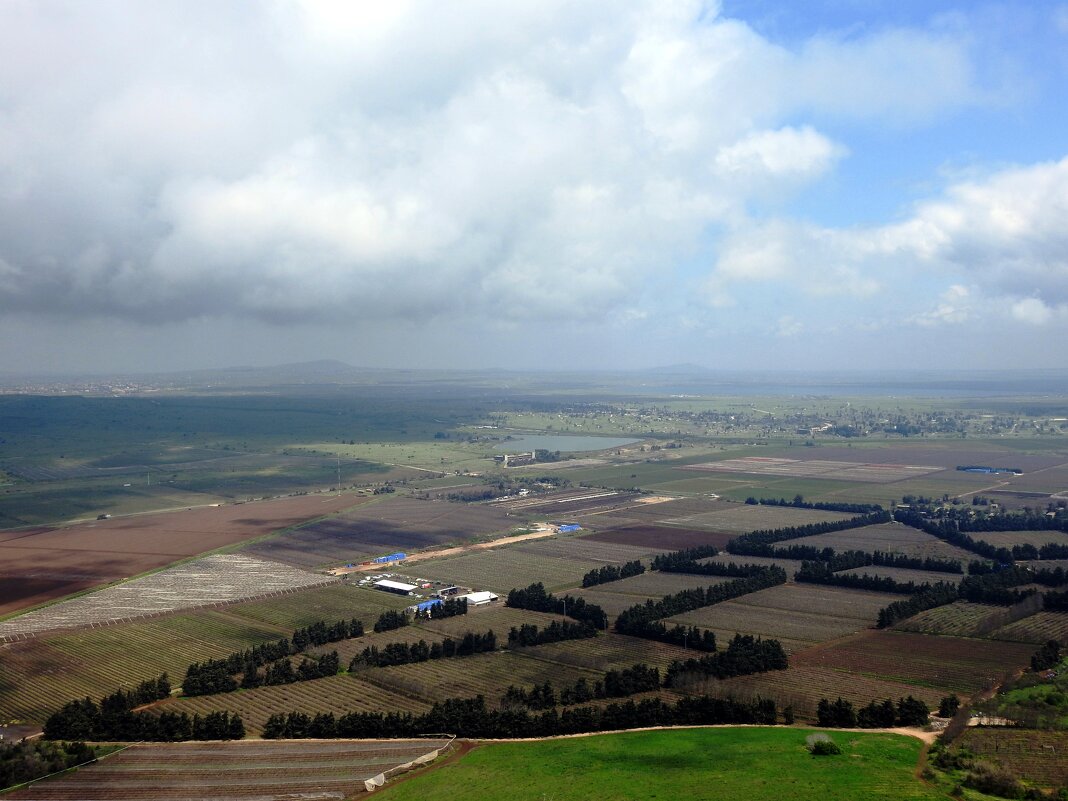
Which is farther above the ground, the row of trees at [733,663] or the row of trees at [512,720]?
the row of trees at [733,663]

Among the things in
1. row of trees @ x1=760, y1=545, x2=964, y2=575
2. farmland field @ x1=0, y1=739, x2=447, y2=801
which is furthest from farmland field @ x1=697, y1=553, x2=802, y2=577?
farmland field @ x1=0, y1=739, x2=447, y2=801

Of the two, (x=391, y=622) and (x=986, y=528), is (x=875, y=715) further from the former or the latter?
(x=986, y=528)

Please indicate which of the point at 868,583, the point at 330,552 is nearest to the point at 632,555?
the point at 868,583

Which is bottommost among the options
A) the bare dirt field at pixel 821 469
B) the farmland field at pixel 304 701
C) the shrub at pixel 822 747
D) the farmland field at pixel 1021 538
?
the farmland field at pixel 304 701

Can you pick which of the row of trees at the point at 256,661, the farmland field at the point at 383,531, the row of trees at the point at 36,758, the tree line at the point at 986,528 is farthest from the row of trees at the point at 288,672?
the tree line at the point at 986,528

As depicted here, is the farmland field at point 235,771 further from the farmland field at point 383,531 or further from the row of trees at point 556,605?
the farmland field at point 383,531

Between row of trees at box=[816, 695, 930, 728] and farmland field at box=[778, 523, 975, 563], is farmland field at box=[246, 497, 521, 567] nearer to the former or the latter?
farmland field at box=[778, 523, 975, 563]

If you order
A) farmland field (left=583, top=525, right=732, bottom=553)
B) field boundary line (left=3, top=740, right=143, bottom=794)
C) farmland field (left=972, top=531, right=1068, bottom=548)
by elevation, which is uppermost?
farmland field (left=972, top=531, right=1068, bottom=548)
